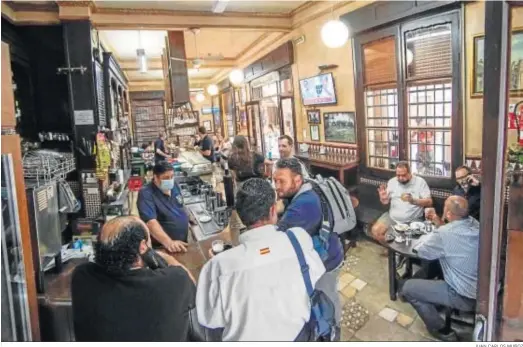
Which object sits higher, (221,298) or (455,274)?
(221,298)

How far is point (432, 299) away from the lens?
2.46 metres

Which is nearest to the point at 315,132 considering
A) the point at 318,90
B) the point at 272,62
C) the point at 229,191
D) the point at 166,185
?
the point at 318,90

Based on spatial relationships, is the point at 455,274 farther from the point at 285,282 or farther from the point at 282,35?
the point at 282,35

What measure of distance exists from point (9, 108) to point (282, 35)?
5.43 metres

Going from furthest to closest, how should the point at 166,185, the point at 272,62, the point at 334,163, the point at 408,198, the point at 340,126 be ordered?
the point at 272,62 → the point at 340,126 → the point at 334,163 → the point at 408,198 → the point at 166,185

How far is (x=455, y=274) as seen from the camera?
236 cm

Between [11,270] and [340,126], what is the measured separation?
4.25 m

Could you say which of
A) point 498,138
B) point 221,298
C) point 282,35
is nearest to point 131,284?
point 221,298

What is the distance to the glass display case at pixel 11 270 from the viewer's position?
1492mm

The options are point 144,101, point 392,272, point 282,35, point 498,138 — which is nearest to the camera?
point 498,138

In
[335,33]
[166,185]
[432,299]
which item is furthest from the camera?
[335,33]

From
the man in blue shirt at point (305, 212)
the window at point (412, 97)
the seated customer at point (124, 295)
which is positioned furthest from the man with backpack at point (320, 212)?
the window at point (412, 97)

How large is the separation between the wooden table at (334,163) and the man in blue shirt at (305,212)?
8.10ft

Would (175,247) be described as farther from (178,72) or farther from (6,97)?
(178,72)
